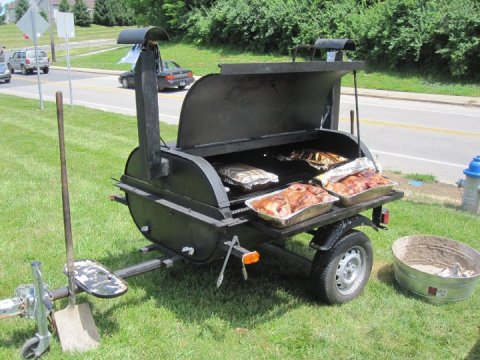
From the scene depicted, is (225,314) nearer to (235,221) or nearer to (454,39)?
(235,221)

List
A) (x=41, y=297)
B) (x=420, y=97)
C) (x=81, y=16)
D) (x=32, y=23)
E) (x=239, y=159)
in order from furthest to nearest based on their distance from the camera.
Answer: (x=81, y=16), (x=420, y=97), (x=32, y=23), (x=239, y=159), (x=41, y=297)

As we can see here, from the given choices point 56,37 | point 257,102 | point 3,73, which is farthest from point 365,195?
point 56,37

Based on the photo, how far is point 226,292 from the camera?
4.27 meters

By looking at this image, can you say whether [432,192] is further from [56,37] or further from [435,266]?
[56,37]

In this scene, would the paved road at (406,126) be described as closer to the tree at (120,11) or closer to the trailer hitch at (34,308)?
the trailer hitch at (34,308)

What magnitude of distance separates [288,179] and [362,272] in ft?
3.67

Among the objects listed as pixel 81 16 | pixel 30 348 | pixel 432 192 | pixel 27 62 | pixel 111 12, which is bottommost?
pixel 432 192

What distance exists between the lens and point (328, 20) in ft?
86.0

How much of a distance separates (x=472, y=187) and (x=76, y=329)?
16.0ft

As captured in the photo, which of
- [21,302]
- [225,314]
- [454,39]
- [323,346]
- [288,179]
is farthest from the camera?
[454,39]

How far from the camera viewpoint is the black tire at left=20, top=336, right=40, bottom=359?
10.7 feet

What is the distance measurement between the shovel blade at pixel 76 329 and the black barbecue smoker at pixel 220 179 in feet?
0.50

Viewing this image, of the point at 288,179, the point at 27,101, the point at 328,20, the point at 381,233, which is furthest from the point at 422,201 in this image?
the point at 328,20

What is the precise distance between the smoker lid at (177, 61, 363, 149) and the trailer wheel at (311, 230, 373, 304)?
4.43ft
